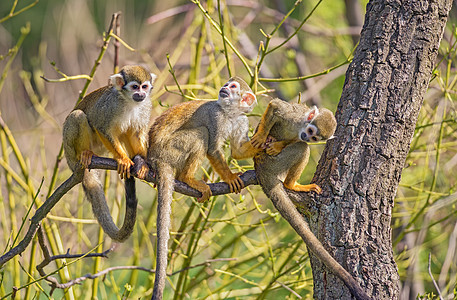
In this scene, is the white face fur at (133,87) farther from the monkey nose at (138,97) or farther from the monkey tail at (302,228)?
the monkey tail at (302,228)

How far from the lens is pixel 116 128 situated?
361 centimetres

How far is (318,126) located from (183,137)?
92cm

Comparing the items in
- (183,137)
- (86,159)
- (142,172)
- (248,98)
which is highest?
(248,98)

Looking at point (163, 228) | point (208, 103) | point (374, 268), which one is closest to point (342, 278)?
point (374, 268)

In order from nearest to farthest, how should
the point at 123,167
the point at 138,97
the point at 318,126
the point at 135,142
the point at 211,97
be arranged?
1. the point at 318,126
2. the point at 123,167
3. the point at 138,97
4. the point at 135,142
5. the point at 211,97

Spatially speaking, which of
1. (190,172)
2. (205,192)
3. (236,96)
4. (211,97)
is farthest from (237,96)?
(211,97)

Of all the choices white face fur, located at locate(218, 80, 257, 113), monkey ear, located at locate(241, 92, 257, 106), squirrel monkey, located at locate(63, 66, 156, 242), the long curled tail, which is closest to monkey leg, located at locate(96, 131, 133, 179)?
squirrel monkey, located at locate(63, 66, 156, 242)

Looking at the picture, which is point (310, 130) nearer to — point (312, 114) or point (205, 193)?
point (312, 114)

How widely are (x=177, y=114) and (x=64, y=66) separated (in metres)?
6.08

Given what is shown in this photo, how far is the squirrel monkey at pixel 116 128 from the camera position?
3453 mm

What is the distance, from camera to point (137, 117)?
365 cm

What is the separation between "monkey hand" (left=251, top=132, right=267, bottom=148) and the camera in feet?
11.4

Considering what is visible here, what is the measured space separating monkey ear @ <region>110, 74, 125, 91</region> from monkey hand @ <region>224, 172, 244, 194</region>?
92 cm

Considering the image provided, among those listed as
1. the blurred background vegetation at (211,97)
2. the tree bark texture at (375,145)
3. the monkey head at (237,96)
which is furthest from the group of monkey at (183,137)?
the blurred background vegetation at (211,97)
